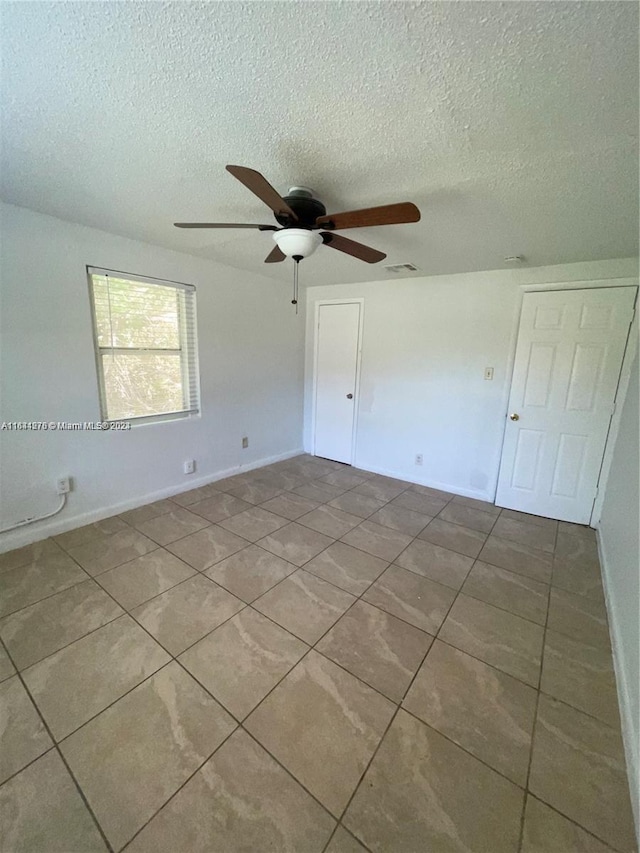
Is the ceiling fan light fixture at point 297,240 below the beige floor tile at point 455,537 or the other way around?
the other way around

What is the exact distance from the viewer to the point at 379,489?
12.0 feet

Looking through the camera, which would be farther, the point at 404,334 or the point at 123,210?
the point at 404,334

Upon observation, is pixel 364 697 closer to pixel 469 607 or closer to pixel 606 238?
pixel 469 607

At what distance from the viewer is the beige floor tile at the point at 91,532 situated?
2.49 meters

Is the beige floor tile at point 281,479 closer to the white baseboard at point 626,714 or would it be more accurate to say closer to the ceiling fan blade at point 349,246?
the ceiling fan blade at point 349,246

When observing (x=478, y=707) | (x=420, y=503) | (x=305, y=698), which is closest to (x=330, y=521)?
(x=420, y=503)

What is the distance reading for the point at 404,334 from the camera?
12.2 ft

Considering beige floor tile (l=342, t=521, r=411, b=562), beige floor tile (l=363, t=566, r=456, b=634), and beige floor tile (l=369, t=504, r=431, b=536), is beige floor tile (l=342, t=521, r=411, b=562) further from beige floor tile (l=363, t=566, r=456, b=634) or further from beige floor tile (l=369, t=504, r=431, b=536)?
beige floor tile (l=363, t=566, r=456, b=634)

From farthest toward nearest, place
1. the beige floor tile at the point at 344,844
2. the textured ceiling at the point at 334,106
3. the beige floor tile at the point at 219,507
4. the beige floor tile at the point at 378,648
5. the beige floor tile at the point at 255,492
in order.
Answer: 1. the beige floor tile at the point at 255,492
2. the beige floor tile at the point at 219,507
3. the beige floor tile at the point at 378,648
4. the beige floor tile at the point at 344,844
5. the textured ceiling at the point at 334,106

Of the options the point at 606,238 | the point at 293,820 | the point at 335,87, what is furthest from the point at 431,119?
the point at 293,820

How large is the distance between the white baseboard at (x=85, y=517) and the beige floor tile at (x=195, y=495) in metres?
0.05

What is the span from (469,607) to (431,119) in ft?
7.88

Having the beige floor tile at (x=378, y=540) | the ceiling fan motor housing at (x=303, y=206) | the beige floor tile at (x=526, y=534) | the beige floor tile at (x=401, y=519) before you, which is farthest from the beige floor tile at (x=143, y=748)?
the beige floor tile at (x=526, y=534)

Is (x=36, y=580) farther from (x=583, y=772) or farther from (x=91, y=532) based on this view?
(x=583, y=772)
